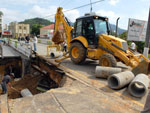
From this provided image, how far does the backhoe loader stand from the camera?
5.96 m

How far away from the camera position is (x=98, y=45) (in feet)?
22.9

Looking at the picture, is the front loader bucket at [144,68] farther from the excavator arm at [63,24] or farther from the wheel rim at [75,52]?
the excavator arm at [63,24]

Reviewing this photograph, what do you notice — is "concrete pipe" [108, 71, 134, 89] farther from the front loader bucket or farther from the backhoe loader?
the backhoe loader

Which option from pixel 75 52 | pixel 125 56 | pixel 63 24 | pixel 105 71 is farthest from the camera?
pixel 63 24

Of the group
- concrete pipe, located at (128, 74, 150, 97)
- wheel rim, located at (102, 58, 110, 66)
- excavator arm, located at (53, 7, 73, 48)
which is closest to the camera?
concrete pipe, located at (128, 74, 150, 97)

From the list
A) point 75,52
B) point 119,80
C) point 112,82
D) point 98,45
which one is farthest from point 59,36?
point 119,80

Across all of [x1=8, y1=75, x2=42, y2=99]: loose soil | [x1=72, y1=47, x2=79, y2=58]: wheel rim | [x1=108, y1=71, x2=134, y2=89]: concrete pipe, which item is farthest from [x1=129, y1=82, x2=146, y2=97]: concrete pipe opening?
[x1=8, y1=75, x2=42, y2=99]: loose soil

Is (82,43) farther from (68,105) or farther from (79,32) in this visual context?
(68,105)

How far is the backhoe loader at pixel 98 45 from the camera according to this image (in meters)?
5.96

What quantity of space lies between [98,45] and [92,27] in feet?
3.43

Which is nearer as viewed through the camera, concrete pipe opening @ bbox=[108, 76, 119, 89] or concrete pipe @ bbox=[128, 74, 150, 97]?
concrete pipe @ bbox=[128, 74, 150, 97]

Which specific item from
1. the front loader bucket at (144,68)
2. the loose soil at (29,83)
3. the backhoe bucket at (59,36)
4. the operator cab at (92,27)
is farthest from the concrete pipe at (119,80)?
the backhoe bucket at (59,36)

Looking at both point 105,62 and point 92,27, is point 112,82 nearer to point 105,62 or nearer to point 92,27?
point 105,62

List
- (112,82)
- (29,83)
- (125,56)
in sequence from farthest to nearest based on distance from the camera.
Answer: (29,83) → (125,56) → (112,82)
